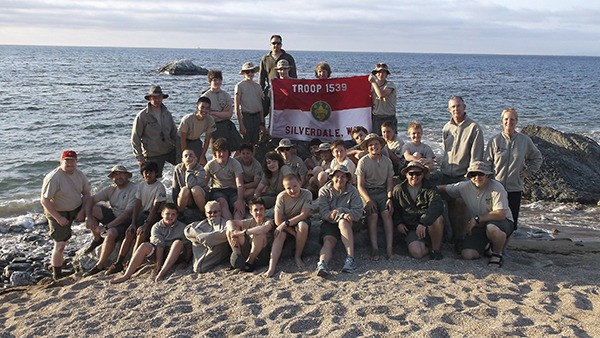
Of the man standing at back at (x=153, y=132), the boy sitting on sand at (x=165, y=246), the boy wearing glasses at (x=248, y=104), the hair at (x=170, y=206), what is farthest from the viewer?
the boy wearing glasses at (x=248, y=104)

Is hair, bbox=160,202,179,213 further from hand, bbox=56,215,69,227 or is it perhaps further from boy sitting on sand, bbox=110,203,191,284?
hand, bbox=56,215,69,227

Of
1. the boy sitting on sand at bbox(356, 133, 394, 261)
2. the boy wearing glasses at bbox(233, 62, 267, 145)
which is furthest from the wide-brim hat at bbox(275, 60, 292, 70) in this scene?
the boy sitting on sand at bbox(356, 133, 394, 261)

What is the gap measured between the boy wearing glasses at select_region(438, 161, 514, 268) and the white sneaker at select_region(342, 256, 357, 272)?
1.75 meters

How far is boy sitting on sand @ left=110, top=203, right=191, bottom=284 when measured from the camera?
8.70 metres

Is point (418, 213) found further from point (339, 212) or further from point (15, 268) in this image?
point (15, 268)

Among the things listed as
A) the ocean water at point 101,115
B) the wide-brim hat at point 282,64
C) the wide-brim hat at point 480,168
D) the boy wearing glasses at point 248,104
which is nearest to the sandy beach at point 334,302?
the wide-brim hat at point 480,168

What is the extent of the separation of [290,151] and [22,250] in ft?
19.6

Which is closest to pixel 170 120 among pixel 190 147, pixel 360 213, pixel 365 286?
pixel 190 147

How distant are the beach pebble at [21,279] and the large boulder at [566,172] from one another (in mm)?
11547

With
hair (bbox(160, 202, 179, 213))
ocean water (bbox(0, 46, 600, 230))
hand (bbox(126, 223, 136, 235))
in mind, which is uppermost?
hair (bbox(160, 202, 179, 213))

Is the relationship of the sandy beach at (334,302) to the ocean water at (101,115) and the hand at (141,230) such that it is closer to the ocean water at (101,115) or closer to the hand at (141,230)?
the hand at (141,230)

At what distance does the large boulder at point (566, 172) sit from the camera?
1445cm

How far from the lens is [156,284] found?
27.2 ft

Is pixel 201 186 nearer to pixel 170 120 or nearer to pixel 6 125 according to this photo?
pixel 170 120
